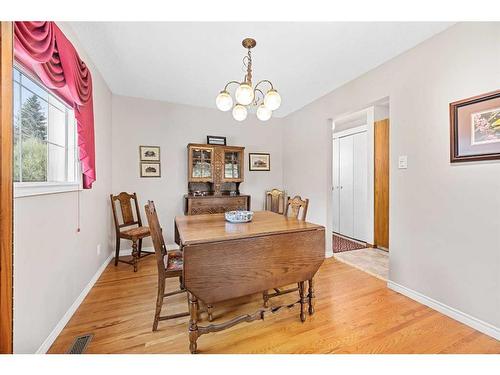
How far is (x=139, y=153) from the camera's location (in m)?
3.26

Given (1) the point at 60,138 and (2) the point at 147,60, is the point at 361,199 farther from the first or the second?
(1) the point at 60,138

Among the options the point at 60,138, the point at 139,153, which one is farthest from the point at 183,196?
the point at 60,138

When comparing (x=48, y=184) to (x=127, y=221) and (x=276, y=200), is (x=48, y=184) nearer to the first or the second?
(x=127, y=221)

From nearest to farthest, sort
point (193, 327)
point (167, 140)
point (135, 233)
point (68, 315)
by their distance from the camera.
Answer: point (193, 327), point (68, 315), point (135, 233), point (167, 140)

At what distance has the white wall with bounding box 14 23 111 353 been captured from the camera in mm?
1145

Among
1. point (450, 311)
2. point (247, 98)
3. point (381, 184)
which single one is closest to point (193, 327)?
point (247, 98)

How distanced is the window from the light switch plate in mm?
2826

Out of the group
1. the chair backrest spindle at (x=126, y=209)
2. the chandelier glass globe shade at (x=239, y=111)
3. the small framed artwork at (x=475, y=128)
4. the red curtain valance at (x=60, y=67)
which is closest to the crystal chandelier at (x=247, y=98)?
the chandelier glass globe shade at (x=239, y=111)

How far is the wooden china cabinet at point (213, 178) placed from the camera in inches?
131

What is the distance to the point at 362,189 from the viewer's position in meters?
3.77

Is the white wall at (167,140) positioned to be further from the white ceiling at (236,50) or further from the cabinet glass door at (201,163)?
the white ceiling at (236,50)

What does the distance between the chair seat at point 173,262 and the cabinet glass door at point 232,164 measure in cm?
188

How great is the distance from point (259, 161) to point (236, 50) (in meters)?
2.19

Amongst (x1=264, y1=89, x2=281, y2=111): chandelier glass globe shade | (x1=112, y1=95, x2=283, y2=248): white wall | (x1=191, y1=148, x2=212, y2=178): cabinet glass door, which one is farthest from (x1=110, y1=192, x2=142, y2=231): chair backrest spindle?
(x1=264, y1=89, x2=281, y2=111): chandelier glass globe shade
